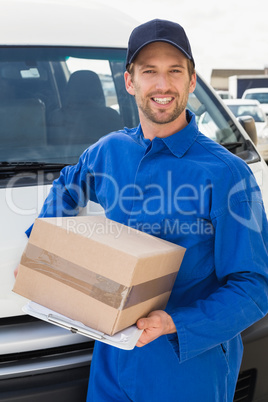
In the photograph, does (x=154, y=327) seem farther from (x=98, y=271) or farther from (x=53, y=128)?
(x=53, y=128)

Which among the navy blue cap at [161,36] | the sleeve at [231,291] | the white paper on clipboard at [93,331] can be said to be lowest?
the white paper on clipboard at [93,331]

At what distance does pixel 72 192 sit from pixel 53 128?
2.53 ft

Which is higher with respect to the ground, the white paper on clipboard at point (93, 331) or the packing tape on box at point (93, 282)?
the packing tape on box at point (93, 282)

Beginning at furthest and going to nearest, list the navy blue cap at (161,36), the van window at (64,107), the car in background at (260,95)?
the car in background at (260,95), the van window at (64,107), the navy blue cap at (161,36)

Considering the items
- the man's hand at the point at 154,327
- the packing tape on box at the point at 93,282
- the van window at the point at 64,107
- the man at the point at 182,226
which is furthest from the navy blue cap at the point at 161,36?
the van window at the point at 64,107

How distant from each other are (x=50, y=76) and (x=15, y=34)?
0.27 metres

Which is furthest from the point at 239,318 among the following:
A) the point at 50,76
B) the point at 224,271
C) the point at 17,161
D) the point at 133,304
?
the point at 50,76

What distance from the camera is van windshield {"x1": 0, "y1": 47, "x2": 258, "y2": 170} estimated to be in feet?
8.21

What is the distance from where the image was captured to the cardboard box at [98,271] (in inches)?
52.9

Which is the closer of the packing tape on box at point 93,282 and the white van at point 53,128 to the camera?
the packing tape on box at point 93,282

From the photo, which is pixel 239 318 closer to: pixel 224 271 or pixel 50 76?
pixel 224 271

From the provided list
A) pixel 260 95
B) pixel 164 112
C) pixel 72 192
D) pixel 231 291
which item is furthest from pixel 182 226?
pixel 260 95

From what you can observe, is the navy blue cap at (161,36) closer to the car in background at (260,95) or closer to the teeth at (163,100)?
the teeth at (163,100)

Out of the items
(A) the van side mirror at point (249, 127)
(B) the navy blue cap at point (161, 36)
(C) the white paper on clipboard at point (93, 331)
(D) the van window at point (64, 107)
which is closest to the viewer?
(C) the white paper on clipboard at point (93, 331)
